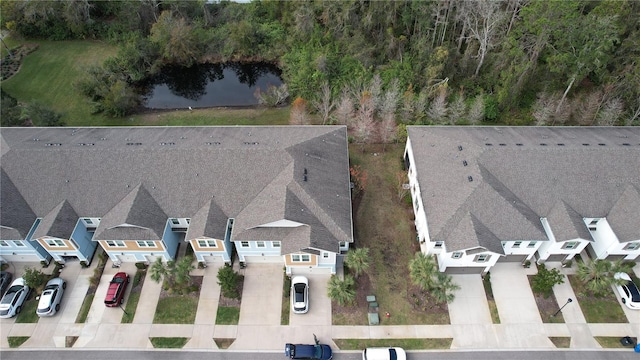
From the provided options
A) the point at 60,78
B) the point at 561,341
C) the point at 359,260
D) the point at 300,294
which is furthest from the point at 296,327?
the point at 60,78

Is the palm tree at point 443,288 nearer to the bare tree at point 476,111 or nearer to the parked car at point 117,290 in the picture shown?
the bare tree at point 476,111

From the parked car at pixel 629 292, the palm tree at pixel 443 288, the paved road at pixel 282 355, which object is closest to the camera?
the paved road at pixel 282 355

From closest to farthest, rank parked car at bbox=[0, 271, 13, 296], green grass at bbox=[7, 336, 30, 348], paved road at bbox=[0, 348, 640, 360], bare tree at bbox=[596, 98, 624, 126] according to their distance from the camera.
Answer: paved road at bbox=[0, 348, 640, 360], green grass at bbox=[7, 336, 30, 348], parked car at bbox=[0, 271, 13, 296], bare tree at bbox=[596, 98, 624, 126]

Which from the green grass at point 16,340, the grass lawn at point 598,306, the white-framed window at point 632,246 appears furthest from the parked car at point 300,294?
the white-framed window at point 632,246

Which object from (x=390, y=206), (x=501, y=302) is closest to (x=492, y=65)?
(x=390, y=206)

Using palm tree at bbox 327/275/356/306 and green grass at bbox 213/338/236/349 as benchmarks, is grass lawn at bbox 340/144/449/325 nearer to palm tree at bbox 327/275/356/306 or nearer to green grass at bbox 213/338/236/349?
palm tree at bbox 327/275/356/306

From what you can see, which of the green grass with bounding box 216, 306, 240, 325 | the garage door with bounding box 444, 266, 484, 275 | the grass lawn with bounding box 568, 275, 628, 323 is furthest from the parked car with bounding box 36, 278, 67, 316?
the grass lawn with bounding box 568, 275, 628, 323
